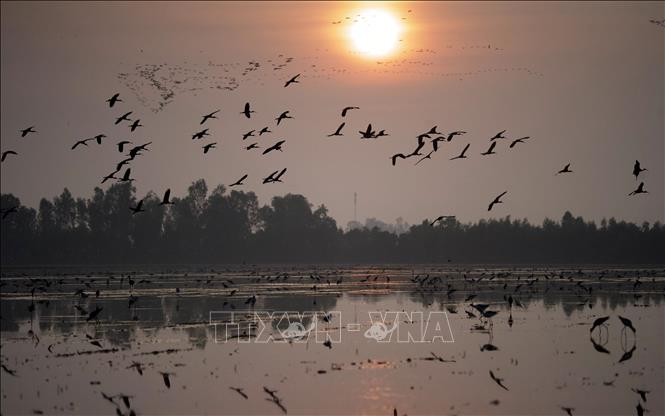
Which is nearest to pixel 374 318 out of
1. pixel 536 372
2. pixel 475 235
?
pixel 536 372

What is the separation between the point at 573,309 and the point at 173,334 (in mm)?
19630

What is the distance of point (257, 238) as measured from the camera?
182250 mm

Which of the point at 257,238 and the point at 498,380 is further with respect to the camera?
the point at 257,238

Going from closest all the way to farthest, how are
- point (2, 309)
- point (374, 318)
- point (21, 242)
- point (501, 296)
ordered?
point (374, 318), point (2, 309), point (501, 296), point (21, 242)

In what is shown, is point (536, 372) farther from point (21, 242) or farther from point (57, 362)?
point (21, 242)

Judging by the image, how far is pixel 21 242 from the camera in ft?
542

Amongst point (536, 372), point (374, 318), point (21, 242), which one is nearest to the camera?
point (536, 372)

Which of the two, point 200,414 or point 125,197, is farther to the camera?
point 125,197

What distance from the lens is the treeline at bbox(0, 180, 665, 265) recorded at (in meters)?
157

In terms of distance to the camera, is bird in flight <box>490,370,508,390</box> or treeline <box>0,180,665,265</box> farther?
treeline <box>0,180,665,265</box>

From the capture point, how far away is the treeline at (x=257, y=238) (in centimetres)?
15725

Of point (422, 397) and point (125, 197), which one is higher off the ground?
point (125, 197)

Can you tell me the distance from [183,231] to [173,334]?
140697mm

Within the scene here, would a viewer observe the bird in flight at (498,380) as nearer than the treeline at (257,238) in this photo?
Yes
